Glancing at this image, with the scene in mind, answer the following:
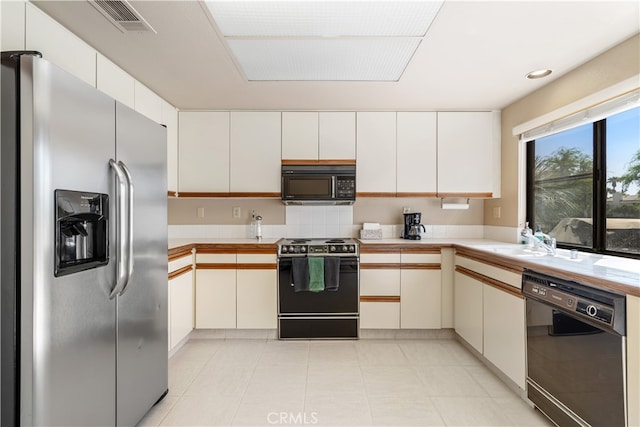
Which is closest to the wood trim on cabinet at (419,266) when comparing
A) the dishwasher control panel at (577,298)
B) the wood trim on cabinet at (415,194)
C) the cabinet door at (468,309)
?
the cabinet door at (468,309)

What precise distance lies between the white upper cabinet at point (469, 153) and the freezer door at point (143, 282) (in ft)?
8.65

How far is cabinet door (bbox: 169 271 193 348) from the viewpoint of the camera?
8.59ft

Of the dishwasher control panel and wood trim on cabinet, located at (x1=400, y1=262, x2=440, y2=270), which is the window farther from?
wood trim on cabinet, located at (x1=400, y1=262, x2=440, y2=270)

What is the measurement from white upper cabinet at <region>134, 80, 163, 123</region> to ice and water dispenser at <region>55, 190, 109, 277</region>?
1.45 meters

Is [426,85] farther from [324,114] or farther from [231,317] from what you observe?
[231,317]

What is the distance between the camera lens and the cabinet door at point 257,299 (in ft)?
9.95

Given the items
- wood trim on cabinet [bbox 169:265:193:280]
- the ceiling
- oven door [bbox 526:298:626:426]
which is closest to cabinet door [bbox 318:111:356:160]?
the ceiling

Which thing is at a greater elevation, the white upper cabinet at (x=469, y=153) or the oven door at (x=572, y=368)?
the white upper cabinet at (x=469, y=153)

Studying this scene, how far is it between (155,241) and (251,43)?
52.0 inches

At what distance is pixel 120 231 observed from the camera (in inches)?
57.7

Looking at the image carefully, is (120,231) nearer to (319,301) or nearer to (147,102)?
(147,102)

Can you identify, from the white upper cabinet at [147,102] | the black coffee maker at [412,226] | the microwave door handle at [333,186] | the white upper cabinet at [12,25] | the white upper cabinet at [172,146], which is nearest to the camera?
the white upper cabinet at [12,25]

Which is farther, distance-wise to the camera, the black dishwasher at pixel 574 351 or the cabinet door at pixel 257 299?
the cabinet door at pixel 257 299

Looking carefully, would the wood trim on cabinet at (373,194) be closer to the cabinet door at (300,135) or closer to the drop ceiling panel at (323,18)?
the cabinet door at (300,135)
